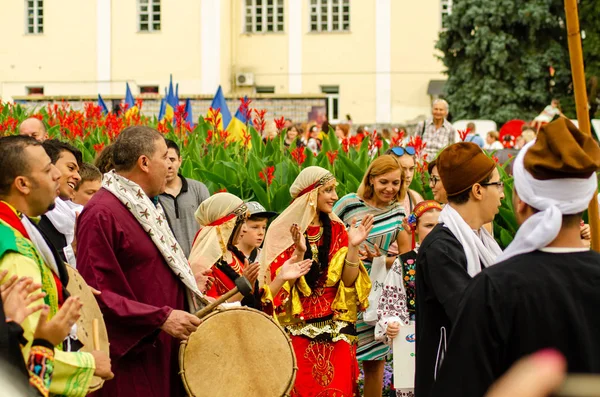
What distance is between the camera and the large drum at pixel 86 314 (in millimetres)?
4297

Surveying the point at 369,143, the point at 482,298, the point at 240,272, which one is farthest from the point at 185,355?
the point at 369,143

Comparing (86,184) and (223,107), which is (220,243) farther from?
(223,107)

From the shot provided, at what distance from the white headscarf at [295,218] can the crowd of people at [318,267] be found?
0.01 metres

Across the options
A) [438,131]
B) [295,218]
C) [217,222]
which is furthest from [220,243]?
[438,131]

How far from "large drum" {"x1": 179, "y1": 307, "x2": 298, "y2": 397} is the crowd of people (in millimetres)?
141

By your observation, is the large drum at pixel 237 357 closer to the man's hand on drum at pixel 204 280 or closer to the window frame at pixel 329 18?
the man's hand on drum at pixel 204 280

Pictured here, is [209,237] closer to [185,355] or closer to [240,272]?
[240,272]

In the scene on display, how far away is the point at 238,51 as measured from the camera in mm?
41156

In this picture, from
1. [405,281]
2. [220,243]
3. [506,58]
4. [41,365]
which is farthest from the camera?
[506,58]

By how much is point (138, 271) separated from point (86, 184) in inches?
80.7

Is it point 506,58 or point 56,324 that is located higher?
point 506,58

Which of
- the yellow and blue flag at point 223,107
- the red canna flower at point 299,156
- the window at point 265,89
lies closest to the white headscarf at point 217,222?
the red canna flower at point 299,156

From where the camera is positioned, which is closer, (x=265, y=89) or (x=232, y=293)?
(x=232, y=293)

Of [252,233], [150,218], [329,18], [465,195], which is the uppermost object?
[329,18]
